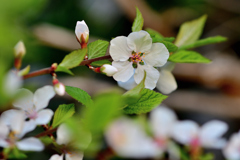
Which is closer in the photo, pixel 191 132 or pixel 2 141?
pixel 2 141

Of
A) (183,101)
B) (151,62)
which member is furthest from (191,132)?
(183,101)

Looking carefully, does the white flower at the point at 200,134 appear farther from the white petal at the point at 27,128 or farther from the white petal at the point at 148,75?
the white petal at the point at 27,128

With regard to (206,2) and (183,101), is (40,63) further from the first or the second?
(206,2)

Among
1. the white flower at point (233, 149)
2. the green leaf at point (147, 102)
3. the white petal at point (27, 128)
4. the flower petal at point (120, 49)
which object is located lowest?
the white flower at point (233, 149)

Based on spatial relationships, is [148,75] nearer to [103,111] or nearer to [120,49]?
[120,49]

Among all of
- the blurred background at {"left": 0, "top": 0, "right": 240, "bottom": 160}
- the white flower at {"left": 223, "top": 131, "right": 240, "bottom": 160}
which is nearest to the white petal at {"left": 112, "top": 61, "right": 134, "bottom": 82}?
the white flower at {"left": 223, "top": 131, "right": 240, "bottom": 160}

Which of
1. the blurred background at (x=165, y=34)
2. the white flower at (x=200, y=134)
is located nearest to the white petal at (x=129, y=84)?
the white flower at (x=200, y=134)

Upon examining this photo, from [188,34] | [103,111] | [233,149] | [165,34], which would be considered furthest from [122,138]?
[165,34]
